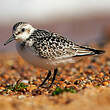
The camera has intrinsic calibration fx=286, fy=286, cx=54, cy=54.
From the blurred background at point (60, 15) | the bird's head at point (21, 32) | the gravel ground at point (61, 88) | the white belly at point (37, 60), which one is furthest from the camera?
the blurred background at point (60, 15)

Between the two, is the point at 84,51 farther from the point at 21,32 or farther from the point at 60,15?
the point at 60,15

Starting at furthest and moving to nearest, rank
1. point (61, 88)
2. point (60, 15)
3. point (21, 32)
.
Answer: point (60, 15) → point (21, 32) → point (61, 88)

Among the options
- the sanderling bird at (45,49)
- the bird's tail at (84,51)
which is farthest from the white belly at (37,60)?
the bird's tail at (84,51)

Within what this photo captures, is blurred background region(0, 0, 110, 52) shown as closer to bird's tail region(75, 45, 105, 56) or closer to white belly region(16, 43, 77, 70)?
bird's tail region(75, 45, 105, 56)

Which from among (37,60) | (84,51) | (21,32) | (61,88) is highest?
(21,32)

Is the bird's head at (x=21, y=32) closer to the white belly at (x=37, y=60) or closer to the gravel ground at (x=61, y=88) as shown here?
the white belly at (x=37, y=60)

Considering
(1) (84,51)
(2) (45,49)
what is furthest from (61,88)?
(1) (84,51)

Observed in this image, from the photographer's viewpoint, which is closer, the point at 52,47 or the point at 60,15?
the point at 52,47

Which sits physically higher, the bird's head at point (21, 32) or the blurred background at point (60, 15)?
the blurred background at point (60, 15)

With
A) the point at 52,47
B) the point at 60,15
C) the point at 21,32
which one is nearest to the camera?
the point at 52,47
